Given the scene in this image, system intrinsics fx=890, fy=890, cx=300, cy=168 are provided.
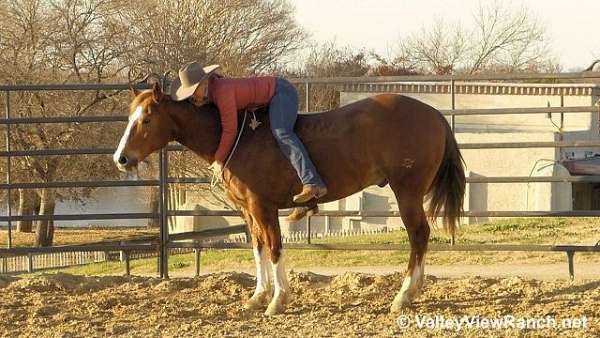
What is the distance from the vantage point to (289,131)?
647 cm

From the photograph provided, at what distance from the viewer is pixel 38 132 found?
19.0 meters

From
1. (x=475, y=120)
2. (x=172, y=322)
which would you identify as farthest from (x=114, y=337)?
(x=475, y=120)

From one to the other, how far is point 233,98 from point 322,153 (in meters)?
0.77

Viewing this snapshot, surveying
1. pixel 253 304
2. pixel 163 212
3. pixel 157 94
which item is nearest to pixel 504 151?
pixel 163 212

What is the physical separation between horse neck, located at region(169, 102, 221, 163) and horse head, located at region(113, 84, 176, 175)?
0.25 ft

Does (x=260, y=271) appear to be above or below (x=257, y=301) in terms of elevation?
above

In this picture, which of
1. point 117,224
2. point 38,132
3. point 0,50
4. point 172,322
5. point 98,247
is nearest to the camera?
point 172,322

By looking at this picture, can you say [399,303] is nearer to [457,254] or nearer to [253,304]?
[253,304]

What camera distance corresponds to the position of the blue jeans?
6.39m

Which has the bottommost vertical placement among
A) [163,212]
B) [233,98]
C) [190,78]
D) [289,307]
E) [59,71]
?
[289,307]

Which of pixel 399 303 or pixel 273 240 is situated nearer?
pixel 399 303

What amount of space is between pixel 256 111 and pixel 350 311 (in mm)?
1636

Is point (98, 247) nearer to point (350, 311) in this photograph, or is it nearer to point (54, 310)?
point (54, 310)

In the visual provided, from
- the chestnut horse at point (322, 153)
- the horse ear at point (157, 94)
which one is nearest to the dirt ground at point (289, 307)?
the chestnut horse at point (322, 153)
